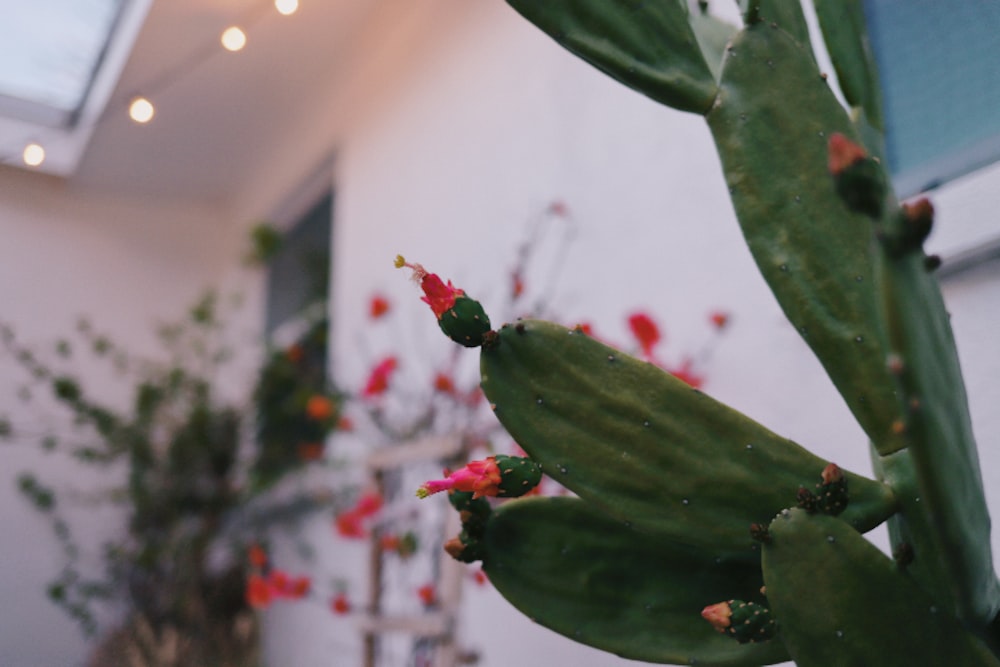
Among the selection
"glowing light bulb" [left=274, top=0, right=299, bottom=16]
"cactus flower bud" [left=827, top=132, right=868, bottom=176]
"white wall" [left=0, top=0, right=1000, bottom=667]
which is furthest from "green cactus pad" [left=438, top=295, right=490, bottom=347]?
"glowing light bulb" [left=274, top=0, right=299, bottom=16]

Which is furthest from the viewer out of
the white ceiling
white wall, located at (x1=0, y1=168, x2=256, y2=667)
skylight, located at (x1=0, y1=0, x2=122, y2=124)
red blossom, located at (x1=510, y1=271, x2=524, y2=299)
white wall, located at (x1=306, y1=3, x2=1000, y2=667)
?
white wall, located at (x1=0, y1=168, x2=256, y2=667)

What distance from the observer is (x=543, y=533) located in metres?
0.96

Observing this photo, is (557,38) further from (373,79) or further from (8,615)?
(8,615)

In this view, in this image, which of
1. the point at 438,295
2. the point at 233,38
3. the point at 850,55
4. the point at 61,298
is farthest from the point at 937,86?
the point at 61,298

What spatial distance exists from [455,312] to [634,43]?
0.34m

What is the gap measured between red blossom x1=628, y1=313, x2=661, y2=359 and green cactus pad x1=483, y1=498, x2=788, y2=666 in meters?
0.65

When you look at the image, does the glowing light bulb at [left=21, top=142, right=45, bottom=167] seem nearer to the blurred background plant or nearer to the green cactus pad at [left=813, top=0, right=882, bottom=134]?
the blurred background plant

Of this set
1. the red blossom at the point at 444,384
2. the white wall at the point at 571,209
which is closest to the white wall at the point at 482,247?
the white wall at the point at 571,209

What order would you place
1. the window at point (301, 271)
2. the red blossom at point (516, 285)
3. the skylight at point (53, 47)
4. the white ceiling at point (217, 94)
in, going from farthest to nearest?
the window at point (301, 271)
the white ceiling at point (217, 94)
the skylight at point (53, 47)
the red blossom at point (516, 285)

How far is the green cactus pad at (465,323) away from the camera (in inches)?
32.5

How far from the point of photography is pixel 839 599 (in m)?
0.68

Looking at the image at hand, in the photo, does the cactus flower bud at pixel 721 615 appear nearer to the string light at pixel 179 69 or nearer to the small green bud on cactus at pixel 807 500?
the small green bud on cactus at pixel 807 500

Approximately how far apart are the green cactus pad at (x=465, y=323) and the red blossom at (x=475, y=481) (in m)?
0.11

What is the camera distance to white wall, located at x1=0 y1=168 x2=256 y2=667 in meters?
3.08
